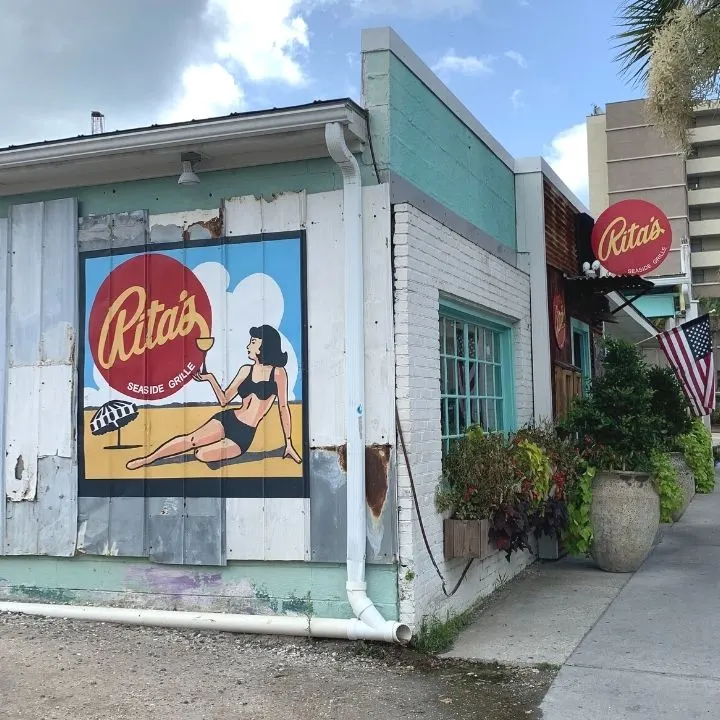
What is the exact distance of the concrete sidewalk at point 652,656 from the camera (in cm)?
445

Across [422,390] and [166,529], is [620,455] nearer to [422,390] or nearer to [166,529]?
[422,390]

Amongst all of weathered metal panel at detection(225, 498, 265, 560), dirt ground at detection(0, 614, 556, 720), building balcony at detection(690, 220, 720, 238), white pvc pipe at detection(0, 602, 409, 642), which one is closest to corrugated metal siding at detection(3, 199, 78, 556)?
white pvc pipe at detection(0, 602, 409, 642)

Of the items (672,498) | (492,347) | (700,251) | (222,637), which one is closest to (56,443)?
(222,637)

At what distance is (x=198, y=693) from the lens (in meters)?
4.70

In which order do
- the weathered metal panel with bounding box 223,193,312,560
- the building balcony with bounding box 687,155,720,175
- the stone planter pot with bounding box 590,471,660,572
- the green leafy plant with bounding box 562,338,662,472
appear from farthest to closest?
the building balcony with bounding box 687,155,720,175 → the green leafy plant with bounding box 562,338,662,472 → the stone planter pot with bounding box 590,471,660,572 → the weathered metal panel with bounding box 223,193,312,560

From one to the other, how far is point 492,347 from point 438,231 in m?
2.14

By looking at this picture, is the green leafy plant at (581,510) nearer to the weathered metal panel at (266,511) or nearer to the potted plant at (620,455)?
the potted plant at (620,455)

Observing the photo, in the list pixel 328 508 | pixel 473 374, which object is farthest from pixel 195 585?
pixel 473 374

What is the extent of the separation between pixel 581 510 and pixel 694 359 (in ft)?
15.7

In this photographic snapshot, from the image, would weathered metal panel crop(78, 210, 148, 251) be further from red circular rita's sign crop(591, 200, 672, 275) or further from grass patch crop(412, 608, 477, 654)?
red circular rita's sign crop(591, 200, 672, 275)

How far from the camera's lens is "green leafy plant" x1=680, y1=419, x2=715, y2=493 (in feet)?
45.1

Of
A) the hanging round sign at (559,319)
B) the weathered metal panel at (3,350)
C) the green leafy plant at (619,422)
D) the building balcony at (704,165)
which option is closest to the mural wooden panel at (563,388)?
the hanging round sign at (559,319)

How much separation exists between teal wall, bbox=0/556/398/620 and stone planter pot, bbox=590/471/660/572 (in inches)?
116

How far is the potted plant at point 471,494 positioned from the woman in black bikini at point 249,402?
1289mm
